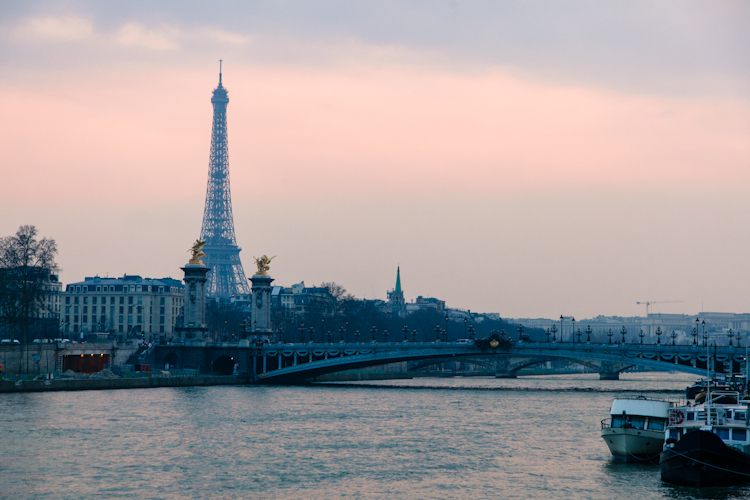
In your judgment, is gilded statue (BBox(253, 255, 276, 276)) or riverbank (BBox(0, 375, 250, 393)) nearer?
riverbank (BBox(0, 375, 250, 393))

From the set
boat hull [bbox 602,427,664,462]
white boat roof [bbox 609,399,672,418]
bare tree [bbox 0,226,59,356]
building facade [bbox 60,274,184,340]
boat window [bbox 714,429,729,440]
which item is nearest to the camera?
boat window [bbox 714,429,729,440]

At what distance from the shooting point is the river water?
120ft

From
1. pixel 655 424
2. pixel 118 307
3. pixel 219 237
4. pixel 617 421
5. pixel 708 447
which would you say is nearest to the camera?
pixel 708 447

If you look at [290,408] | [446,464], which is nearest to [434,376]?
[290,408]

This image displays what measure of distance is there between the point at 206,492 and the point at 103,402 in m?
30.5

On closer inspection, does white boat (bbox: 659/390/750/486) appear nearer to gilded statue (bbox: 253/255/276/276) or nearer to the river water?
the river water

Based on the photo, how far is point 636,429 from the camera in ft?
140

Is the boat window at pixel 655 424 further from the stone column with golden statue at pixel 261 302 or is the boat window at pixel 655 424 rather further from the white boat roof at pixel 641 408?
the stone column with golden statue at pixel 261 302

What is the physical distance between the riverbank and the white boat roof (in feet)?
137

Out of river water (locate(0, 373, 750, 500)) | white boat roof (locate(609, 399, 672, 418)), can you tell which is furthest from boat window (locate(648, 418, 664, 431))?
river water (locate(0, 373, 750, 500))

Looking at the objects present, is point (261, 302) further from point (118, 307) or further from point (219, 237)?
point (219, 237)

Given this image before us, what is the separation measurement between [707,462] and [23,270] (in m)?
57.1

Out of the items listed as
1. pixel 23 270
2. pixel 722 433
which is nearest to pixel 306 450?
pixel 722 433

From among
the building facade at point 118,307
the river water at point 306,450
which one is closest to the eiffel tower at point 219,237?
the building facade at point 118,307
